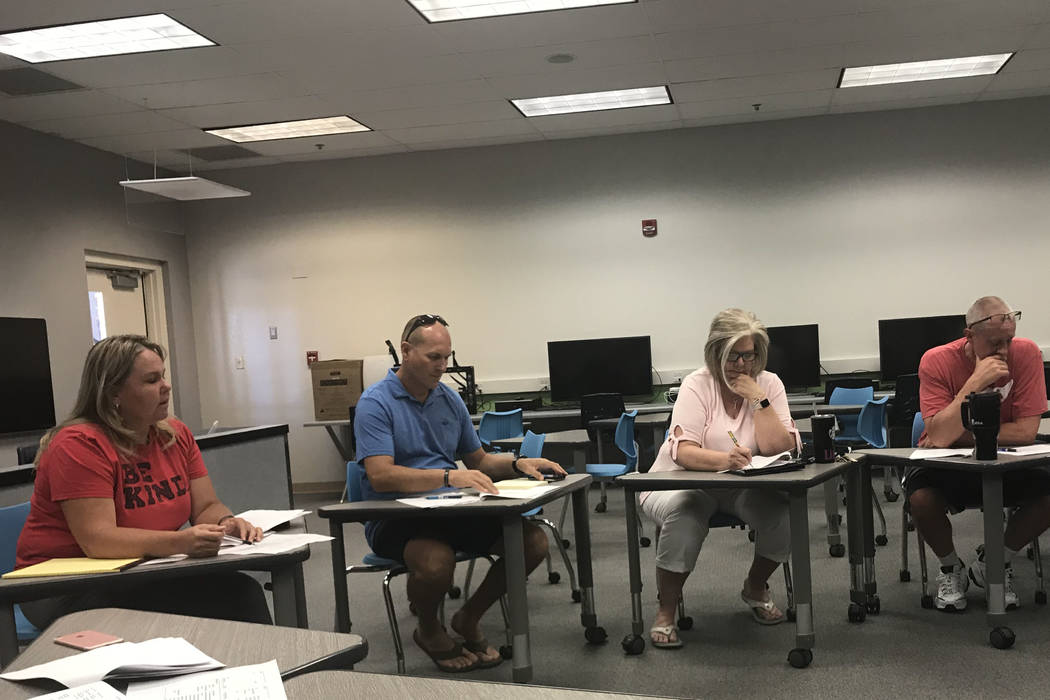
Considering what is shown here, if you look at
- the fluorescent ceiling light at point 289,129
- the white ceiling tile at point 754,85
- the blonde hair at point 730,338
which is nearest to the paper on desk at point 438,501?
the blonde hair at point 730,338

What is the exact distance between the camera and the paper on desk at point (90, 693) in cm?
129

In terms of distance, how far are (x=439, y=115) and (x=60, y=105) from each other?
2.75m

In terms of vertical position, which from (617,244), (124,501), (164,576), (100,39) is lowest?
(164,576)

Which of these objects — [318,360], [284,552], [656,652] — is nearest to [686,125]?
[318,360]

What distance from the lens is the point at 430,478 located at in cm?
328

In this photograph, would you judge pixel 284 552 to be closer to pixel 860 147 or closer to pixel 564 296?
pixel 564 296

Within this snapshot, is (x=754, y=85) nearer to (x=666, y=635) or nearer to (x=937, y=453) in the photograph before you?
(x=937, y=453)

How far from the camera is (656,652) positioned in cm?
349

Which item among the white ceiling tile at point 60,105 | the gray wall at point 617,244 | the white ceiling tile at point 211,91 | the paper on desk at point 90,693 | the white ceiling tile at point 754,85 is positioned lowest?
the paper on desk at point 90,693

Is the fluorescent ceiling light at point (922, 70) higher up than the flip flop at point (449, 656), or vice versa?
the fluorescent ceiling light at point (922, 70)

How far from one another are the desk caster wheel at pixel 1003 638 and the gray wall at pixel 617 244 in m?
5.24

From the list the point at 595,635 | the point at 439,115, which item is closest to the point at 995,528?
the point at 595,635

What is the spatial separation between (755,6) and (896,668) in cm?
382

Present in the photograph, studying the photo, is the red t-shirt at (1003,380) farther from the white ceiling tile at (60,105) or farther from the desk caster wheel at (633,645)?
the white ceiling tile at (60,105)
